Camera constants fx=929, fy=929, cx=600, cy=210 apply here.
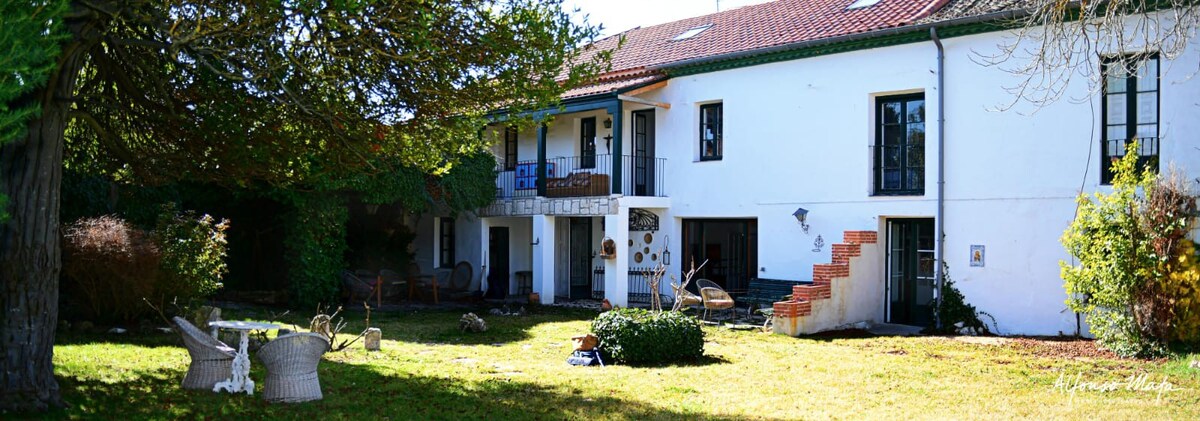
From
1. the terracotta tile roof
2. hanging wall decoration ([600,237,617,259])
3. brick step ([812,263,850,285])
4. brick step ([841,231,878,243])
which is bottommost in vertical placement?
brick step ([812,263,850,285])

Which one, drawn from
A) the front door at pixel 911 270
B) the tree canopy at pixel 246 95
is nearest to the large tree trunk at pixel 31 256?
the tree canopy at pixel 246 95

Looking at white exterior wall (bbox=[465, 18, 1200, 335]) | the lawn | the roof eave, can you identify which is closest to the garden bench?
white exterior wall (bbox=[465, 18, 1200, 335])

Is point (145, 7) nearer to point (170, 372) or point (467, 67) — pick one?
point (467, 67)

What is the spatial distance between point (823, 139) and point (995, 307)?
156 inches

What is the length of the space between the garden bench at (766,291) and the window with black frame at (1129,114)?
5.22 metres

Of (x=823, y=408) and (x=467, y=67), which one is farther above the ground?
(x=467, y=67)

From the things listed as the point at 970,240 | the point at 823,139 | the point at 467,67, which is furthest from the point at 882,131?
the point at 467,67

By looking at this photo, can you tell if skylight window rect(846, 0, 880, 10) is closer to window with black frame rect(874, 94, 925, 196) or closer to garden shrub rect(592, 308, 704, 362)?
window with black frame rect(874, 94, 925, 196)

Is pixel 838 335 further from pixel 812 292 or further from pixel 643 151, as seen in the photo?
pixel 643 151

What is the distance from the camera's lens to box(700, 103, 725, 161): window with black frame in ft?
59.0

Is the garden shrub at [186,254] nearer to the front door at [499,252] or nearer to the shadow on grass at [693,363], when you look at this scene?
the shadow on grass at [693,363]

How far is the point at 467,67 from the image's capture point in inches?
380

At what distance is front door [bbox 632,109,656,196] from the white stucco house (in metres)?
0.04

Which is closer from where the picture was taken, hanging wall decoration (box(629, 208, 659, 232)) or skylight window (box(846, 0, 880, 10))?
skylight window (box(846, 0, 880, 10))
